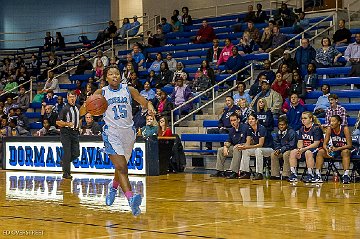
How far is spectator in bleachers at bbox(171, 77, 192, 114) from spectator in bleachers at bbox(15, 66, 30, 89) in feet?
27.0

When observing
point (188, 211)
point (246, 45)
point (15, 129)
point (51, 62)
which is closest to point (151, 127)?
point (246, 45)

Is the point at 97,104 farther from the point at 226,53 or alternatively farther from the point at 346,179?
the point at 226,53

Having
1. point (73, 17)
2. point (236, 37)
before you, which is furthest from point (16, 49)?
point (236, 37)

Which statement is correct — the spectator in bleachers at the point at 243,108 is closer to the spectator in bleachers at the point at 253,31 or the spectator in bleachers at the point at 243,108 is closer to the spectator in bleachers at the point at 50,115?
the spectator in bleachers at the point at 253,31

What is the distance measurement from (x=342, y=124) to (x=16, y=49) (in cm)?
1987

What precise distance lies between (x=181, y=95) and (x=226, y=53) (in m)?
2.29

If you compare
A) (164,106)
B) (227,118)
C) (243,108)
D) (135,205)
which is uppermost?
(164,106)

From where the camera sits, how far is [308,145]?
561 inches

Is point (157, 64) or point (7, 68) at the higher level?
point (7, 68)

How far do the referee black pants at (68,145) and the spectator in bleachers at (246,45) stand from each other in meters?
7.62

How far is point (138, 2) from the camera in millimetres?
31203

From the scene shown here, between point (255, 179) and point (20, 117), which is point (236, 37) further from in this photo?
point (255, 179)

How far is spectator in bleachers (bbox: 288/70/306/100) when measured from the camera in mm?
17922

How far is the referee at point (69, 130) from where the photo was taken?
15867 mm
